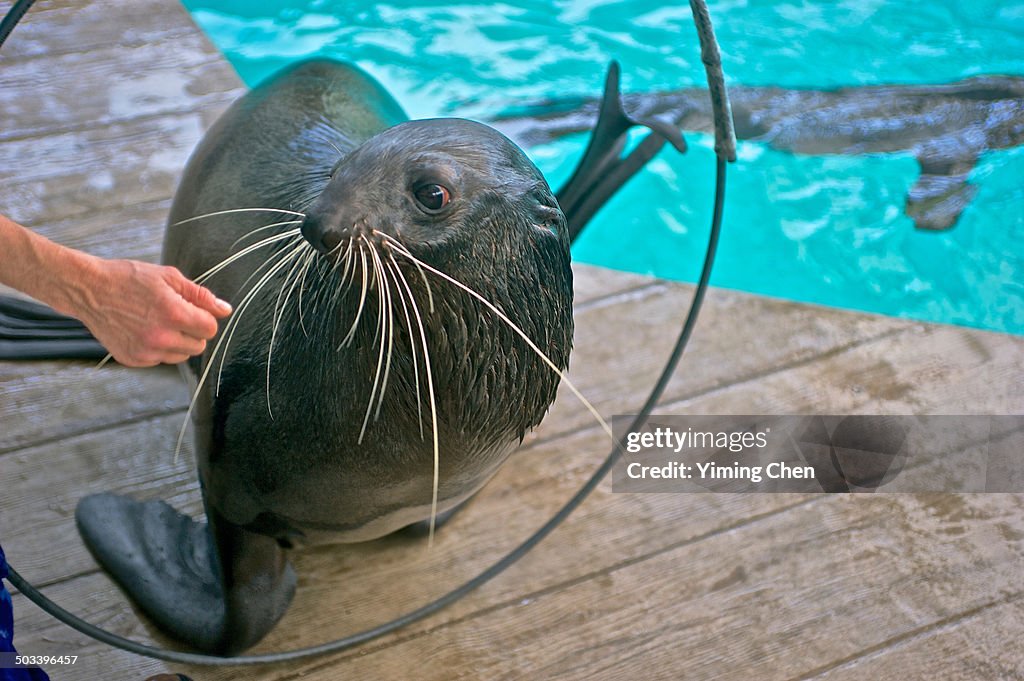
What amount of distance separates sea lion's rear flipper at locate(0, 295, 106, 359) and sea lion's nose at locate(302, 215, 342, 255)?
115cm

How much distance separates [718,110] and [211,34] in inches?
144

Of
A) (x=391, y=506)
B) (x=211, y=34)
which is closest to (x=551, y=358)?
(x=391, y=506)

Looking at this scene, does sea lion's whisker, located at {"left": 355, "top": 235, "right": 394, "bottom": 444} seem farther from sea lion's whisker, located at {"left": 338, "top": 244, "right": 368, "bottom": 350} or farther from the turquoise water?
the turquoise water

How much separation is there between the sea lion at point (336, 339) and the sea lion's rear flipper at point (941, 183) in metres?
2.40

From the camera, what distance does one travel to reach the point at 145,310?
1113 millimetres

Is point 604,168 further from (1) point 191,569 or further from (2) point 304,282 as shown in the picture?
(1) point 191,569

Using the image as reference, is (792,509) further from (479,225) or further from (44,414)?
(44,414)

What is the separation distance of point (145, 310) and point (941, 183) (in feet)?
11.3

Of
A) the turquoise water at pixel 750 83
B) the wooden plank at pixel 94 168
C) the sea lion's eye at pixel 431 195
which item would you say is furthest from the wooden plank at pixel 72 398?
the turquoise water at pixel 750 83

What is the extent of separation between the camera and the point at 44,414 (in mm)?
2029

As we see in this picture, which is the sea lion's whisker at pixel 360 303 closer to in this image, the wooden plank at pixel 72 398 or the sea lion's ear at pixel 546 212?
the sea lion's ear at pixel 546 212

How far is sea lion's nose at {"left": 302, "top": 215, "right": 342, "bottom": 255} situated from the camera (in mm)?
1115

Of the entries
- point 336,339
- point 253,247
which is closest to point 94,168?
point 336,339

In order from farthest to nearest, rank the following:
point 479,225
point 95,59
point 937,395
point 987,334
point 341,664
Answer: point 95,59
point 987,334
point 937,395
point 341,664
point 479,225
